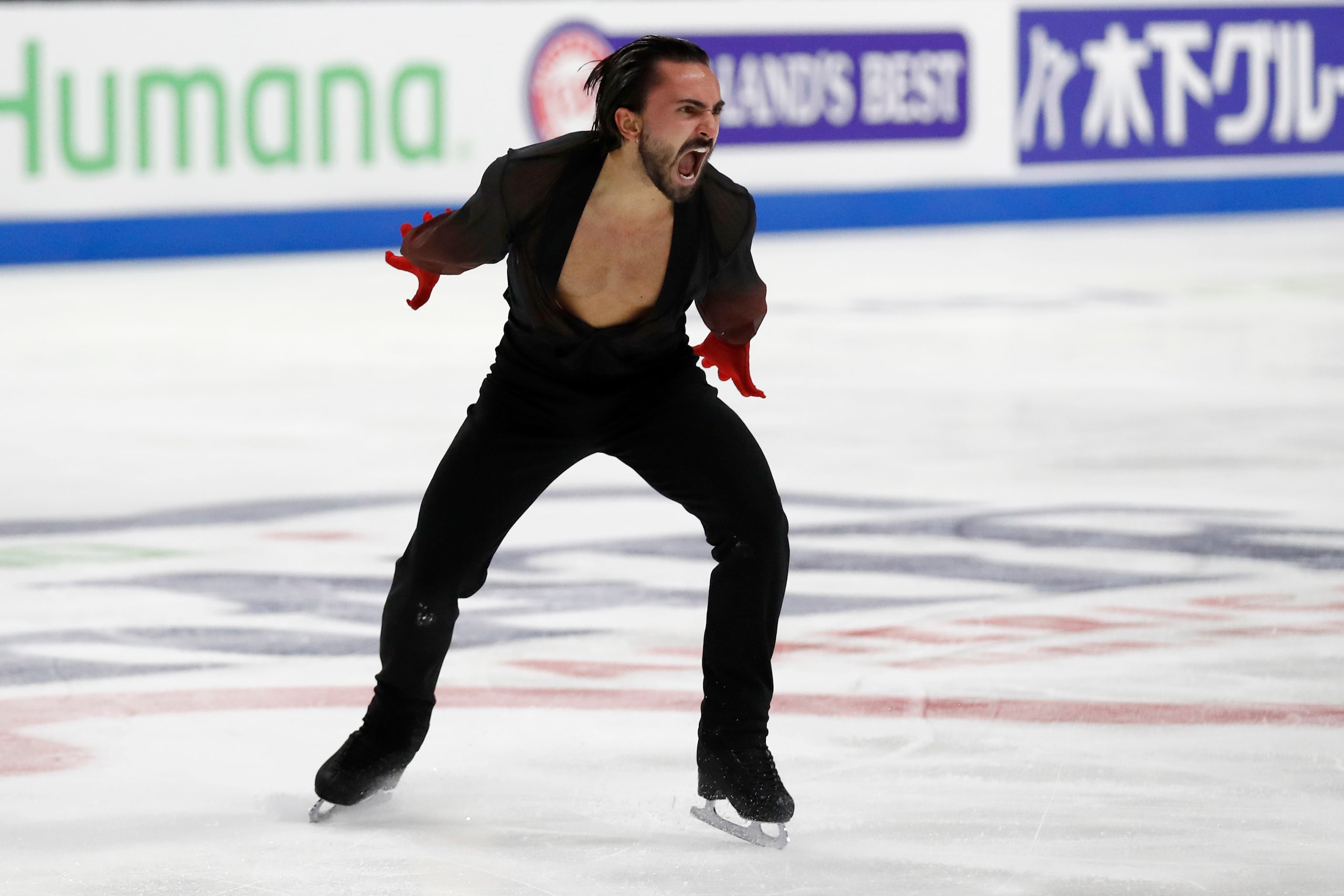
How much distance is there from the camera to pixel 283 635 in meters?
5.01

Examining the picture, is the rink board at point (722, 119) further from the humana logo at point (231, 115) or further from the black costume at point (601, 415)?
the black costume at point (601, 415)

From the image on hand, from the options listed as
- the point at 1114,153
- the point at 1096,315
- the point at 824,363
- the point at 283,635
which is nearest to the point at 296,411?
the point at 824,363

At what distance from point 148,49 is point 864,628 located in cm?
1168

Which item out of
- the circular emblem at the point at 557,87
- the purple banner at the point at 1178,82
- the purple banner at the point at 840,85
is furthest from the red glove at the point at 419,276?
the purple banner at the point at 1178,82

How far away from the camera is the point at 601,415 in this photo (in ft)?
11.6

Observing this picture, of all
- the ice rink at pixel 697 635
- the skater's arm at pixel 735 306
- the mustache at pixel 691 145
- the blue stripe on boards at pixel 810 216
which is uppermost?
the mustache at pixel 691 145

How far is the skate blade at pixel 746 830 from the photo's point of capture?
3471 mm

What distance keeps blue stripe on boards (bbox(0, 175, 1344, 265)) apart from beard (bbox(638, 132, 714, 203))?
12.7 meters

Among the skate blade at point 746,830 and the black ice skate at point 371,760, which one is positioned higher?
the black ice skate at point 371,760

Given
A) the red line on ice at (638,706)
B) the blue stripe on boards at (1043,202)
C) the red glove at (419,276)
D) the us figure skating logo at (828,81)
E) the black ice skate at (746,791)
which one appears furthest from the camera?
the blue stripe on boards at (1043,202)

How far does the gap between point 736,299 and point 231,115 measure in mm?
13016

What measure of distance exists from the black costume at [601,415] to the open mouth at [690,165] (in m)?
0.06

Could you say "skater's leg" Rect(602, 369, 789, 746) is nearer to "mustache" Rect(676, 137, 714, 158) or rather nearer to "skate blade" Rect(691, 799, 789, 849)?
"skate blade" Rect(691, 799, 789, 849)

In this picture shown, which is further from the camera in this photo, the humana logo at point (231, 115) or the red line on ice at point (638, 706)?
the humana logo at point (231, 115)
